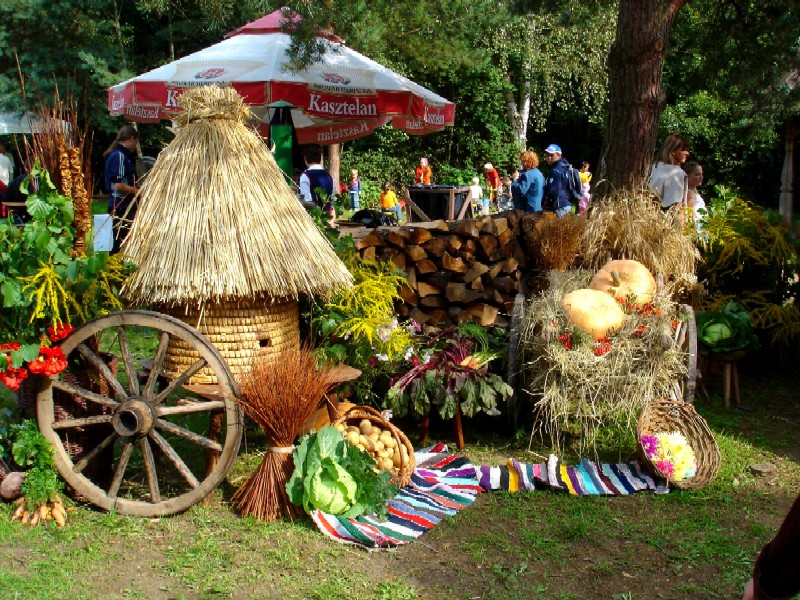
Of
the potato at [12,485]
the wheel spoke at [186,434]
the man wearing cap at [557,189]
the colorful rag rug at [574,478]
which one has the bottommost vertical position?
the colorful rag rug at [574,478]

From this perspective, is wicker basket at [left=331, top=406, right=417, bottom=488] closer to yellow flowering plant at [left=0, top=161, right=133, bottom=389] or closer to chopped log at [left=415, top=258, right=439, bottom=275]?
yellow flowering plant at [left=0, top=161, right=133, bottom=389]

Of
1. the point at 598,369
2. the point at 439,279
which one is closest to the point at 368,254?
the point at 439,279

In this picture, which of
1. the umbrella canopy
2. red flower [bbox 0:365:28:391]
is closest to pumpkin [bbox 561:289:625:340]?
red flower [bbox 0:365:28:391]

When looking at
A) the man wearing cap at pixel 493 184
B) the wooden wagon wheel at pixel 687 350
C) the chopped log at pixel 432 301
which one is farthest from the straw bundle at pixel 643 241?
the man wearing cap at pixel 493 184

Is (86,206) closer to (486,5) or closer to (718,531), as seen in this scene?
(718,531)

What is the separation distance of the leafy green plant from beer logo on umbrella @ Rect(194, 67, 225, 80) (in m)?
4.06

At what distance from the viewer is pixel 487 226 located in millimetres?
7031

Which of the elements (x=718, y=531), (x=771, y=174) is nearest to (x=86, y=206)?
(x=718, y=531)

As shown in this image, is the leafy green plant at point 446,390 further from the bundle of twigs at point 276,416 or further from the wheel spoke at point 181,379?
the wheel spoke at point 181,379

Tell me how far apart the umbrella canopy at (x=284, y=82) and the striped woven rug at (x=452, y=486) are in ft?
13.2

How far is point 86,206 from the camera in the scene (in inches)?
179

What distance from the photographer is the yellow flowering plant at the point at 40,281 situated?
13.5ft

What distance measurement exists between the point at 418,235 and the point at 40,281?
130 inches

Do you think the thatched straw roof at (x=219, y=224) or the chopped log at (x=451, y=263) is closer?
the thatched straw roof at (x=219, y=224)
